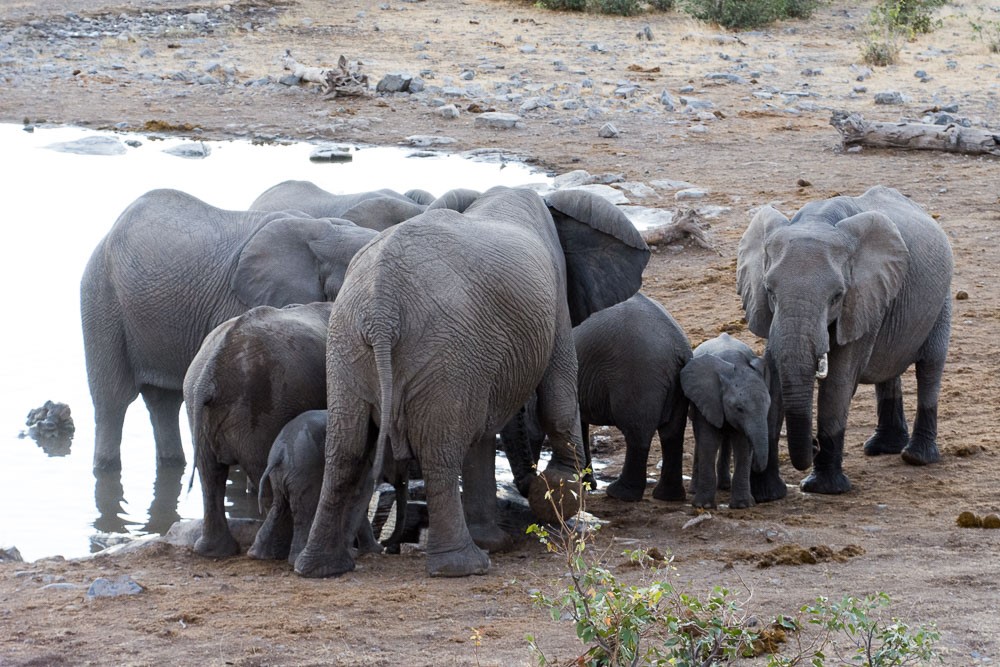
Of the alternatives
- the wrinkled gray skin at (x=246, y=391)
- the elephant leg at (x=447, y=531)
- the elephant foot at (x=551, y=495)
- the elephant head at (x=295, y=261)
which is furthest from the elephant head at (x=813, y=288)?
the wrinkled gray skin at (x=246, y=391)

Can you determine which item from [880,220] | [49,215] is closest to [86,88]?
[49,215]

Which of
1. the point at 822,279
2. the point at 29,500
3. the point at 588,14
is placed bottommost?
the point at 29,500

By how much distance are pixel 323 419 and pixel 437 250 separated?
85 centimetres

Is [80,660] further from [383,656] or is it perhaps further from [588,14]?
[588,14]

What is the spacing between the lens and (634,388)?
6383 mm

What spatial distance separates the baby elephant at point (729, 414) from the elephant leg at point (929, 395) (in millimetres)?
963

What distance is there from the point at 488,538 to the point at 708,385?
1.30 metres

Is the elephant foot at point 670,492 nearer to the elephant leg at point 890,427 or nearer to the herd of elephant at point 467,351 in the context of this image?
the herd of elephant at point 467,351

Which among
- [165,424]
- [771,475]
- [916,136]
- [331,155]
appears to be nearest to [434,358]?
[771,475]

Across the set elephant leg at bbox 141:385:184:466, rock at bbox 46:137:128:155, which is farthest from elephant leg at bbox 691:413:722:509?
rock at bbox 46:137:128:155

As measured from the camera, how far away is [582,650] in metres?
3.96

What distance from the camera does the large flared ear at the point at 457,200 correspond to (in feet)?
19.1

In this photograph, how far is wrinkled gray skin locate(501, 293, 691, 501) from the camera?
6.39 m

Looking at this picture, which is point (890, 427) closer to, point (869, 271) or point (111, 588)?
point (869, 271)
